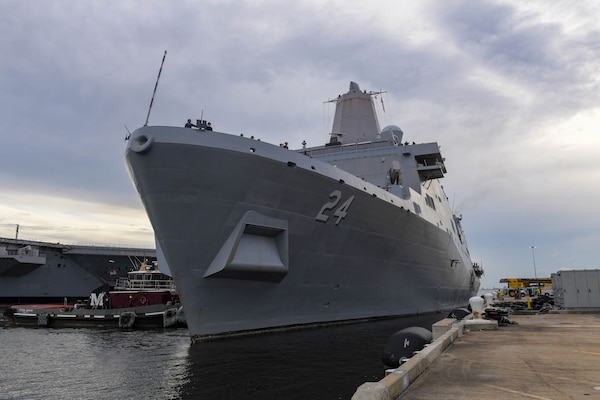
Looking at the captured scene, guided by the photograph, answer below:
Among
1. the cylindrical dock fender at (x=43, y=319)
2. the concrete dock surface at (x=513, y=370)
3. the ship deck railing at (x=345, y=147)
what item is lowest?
the cylindrical dock fender at (x=43, y=319)

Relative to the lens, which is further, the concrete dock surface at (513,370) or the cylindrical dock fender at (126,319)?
the cylindrical dock fender at (126,319)

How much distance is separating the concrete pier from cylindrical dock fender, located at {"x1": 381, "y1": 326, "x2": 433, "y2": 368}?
43 centimetres

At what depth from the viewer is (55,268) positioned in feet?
129

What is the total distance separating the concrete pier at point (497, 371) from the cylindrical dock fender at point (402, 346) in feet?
1.42

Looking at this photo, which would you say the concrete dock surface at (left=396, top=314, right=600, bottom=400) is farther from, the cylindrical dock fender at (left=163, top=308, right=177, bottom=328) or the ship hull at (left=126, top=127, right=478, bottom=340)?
the cylindrical dock fender at (left=163, top=308, right=177, bottom=328)

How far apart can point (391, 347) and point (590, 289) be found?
13.5 m

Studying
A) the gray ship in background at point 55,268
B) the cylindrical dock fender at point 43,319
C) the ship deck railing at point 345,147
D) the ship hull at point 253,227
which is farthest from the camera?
the gray ship in background at point 55,268

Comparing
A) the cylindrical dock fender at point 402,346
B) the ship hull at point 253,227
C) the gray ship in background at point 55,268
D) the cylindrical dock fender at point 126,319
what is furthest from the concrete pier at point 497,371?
the gray ship in background at point 55,268

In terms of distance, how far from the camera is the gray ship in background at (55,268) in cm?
3621

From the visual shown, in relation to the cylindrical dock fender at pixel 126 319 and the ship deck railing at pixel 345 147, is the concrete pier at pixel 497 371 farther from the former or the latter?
the cylindrical dock fender at pixel 126 319

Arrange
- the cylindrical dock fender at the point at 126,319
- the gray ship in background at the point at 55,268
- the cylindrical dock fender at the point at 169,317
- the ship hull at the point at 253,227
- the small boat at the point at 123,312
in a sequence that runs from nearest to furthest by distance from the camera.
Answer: the ship hull at the point at 253,227 → the cylindrical dock fender at the point at 126,319 → the cylindrical dock fender at the point at 169,317 → the small boat at the point at 123,312 → the gray ship in background at the point at 55,268

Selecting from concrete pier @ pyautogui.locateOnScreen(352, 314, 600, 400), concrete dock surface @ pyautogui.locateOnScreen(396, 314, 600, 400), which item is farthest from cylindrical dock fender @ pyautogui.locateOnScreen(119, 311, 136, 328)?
concrete dock surface @ pyautogui.locateOnScreen(396, 314, 600, 400)

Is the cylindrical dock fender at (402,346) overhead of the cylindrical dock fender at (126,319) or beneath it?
overhead

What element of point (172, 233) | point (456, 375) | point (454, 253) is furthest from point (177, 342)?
point (454, 253)
